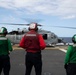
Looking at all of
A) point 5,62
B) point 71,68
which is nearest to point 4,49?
point 5,62

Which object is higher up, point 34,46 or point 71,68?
point 34,46

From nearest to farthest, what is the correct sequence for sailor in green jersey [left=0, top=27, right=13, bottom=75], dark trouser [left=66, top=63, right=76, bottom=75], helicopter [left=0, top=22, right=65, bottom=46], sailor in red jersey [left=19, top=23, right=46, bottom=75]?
dark trouser [left=66, top=63, right=76, bottom=75] → sailor in red jersey [left=19, top=23, right=46, bottom=75] → sailor in green jersey [left=0, top=27, right=13, bottom=75] → helicopter [left=0, top=22, right=65, bottom=46]

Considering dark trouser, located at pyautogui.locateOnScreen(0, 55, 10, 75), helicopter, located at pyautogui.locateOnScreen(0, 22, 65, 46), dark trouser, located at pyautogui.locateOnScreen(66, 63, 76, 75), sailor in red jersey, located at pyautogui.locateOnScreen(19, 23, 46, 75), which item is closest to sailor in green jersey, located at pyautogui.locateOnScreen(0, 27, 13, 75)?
dark trouser, located at pyautogui.locateOnScreen(0, 55, 10, 75)

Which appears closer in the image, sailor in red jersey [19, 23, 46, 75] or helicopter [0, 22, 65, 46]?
sailor in red jersey [19, 23, 46, 75]

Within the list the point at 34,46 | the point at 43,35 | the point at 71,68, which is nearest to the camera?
the point at 71,68

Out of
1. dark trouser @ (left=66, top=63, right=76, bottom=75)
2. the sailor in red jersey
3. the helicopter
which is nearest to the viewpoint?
dark trouser @ (left=66, top=63, right=76, bottom=75)

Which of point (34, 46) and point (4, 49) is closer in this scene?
point (34, 46)

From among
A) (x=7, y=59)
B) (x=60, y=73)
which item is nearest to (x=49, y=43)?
(x=60, y=73)

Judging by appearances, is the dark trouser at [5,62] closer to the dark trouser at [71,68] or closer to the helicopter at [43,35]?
the dark trouser at [71,68]

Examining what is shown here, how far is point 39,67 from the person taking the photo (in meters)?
8.73

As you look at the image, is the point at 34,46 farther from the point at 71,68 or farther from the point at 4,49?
the point at 71,68

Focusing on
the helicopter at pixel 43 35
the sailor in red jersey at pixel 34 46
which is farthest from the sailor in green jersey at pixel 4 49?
the helicopter at pixel 43 35

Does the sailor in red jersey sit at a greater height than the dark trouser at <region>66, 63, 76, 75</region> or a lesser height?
greater

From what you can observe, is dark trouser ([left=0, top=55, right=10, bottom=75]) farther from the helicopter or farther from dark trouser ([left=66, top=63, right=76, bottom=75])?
the helicopter
